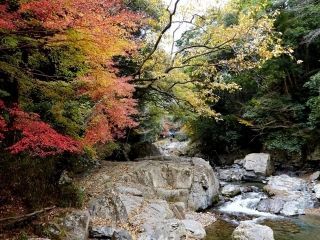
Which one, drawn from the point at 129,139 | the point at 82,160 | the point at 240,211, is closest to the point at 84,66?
the point at 82,160

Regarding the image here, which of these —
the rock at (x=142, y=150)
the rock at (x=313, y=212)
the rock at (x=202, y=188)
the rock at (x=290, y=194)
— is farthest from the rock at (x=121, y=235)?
the rock at (x=142, y=150)

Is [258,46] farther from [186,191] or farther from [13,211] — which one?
[13,211]

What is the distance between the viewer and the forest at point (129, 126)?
7.76 meters

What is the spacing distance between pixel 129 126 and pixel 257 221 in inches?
234

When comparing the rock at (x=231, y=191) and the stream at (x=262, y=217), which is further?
the rock at (x=231, y=191)

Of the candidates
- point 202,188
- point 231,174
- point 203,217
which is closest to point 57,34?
point 203,217

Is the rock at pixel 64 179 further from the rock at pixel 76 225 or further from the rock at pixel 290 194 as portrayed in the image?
the rock at pixel 290 194

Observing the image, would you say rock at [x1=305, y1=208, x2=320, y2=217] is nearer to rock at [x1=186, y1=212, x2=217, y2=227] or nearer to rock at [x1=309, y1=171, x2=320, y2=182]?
rock at [x1=186, y1=212, x2=217, y2=227]

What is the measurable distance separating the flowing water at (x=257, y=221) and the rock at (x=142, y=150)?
5965 mm

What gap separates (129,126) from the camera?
13.2 m

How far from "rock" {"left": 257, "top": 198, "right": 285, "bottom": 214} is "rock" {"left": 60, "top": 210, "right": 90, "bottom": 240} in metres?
7.66

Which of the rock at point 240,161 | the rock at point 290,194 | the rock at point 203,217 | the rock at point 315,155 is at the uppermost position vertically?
the rock at point 315,155

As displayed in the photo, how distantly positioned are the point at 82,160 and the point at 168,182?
133 inches

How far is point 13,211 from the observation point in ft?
26.5
